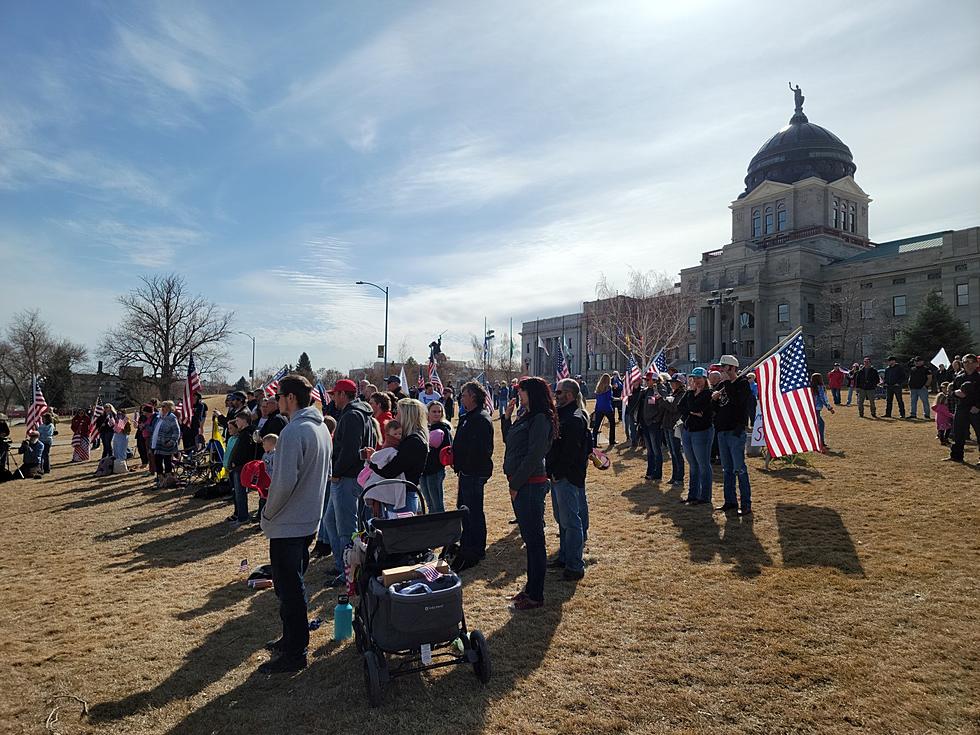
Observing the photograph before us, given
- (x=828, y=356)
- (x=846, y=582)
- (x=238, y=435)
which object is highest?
(x=828, y=356)

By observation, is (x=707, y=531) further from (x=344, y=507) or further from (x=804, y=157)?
(x=804, y=157)

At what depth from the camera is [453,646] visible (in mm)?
4598

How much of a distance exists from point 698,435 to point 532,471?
15.8ft

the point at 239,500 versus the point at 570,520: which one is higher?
the point at 570,520

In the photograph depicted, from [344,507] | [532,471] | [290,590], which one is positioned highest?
[532,471]

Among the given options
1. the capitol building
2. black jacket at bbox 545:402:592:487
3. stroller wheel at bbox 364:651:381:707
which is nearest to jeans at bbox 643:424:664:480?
black jacket at bbox 545:402:592:487

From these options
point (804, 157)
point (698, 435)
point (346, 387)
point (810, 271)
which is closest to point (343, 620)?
point (346, 387)

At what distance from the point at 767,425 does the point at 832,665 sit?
6322 millimetres

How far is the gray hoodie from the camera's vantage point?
4.50m

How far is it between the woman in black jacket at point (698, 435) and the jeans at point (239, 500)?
7251 mm

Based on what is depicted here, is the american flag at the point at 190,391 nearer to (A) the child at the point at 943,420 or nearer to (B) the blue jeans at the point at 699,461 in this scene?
(B) the blue jeans at the point at 699,461

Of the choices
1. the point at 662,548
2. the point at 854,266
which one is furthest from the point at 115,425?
the point at 854,266

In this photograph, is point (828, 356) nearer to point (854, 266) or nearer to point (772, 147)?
point (854, 266)

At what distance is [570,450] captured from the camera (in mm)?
6125
